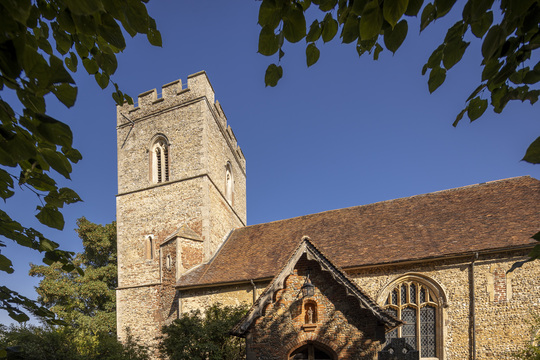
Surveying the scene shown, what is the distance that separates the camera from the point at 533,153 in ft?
5.94

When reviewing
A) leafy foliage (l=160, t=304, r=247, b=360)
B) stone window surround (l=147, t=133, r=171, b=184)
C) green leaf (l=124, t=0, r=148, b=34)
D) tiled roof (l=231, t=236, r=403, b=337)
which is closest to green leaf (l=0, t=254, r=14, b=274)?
green leaf (l=124, t=0, r=148, b=34)

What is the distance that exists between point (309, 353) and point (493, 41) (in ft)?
25.8

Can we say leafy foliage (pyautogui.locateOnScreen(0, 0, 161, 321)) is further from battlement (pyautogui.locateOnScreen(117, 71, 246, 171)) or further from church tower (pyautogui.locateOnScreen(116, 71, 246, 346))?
battlement (pyautogui.locateOnScreen(117, 71, 246, 171))

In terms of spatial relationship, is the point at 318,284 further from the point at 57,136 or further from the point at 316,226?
the point at 316,226

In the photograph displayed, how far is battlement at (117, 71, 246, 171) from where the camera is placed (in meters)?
21.3

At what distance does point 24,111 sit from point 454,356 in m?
13.8

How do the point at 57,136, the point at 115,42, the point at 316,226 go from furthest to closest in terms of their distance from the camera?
1. the point at 316,226
2. the point at 115,42
3. the point at 57,136

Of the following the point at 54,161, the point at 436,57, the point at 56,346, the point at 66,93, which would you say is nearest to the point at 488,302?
the point at 436,57

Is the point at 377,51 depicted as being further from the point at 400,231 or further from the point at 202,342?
the point at 400,231

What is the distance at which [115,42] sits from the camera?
2291 millimetres

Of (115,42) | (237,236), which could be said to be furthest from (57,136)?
(237,236)

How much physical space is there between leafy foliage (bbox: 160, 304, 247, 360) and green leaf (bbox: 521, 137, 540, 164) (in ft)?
37.0

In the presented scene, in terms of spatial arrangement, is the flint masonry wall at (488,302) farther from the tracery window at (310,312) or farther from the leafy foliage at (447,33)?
the leafy foliage at (447,33)

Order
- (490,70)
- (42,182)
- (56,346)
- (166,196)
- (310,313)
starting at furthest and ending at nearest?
(166,196) → (56,346) → (310,313) → (42,182) → (490,70)
